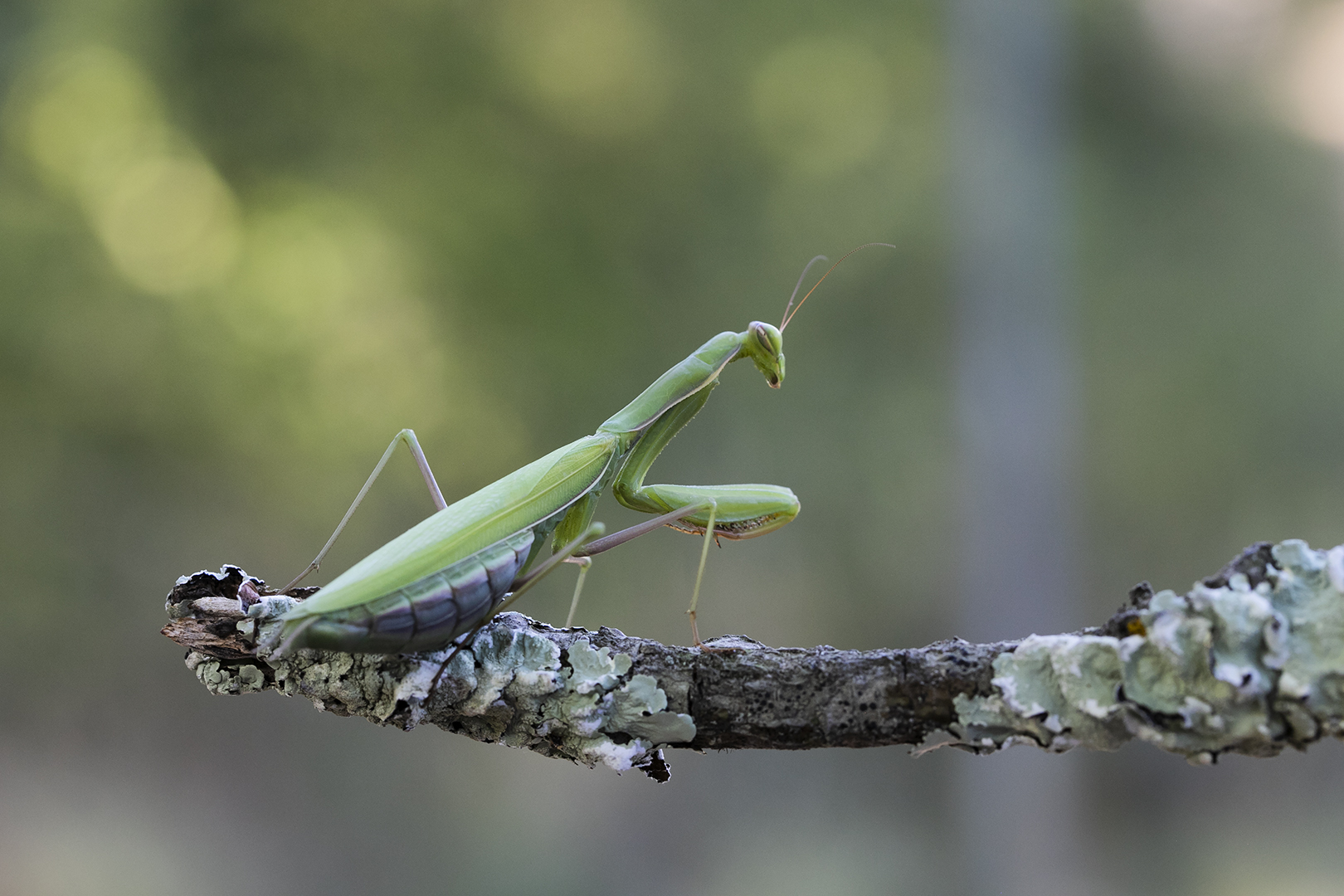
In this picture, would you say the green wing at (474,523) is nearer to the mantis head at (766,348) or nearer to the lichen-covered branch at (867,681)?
the lichen-covered branch at (867,681)

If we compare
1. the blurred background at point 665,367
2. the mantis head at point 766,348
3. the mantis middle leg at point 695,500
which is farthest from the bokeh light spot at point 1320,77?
the mantis middle leg at point 695,500

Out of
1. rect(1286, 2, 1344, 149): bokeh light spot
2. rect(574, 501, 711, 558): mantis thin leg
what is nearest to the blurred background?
rect(1286, 2, 1344, 149): bokeh light spot

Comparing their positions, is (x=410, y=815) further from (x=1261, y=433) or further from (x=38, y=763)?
(x=1261, y=433)

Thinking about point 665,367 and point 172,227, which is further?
point 665,367

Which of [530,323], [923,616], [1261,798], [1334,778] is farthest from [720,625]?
[1334,778]

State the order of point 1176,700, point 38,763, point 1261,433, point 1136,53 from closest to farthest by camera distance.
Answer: point 1176,700
point 38,763
point 1261,433
point 1136,53

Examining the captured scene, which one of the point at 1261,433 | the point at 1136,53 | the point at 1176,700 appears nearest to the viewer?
the point at 1176,700

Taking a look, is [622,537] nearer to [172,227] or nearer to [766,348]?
[766,348]

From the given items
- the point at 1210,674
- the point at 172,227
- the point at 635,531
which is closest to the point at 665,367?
the point at 172,227
